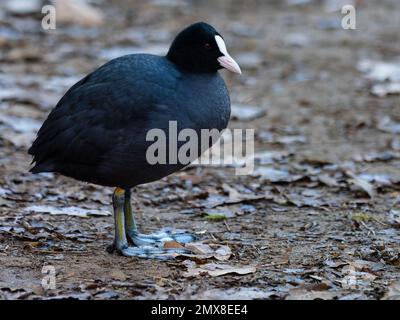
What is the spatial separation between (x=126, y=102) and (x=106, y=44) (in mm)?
6603

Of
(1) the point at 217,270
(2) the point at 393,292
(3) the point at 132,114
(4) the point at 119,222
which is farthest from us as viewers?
(4) the point at 119,222

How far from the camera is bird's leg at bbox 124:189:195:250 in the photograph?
18.5 feet

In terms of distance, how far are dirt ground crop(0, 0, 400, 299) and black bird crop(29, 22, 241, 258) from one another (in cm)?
51

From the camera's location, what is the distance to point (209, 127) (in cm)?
538

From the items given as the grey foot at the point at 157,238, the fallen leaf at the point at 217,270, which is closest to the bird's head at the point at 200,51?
the grey foot at the point at 157,238

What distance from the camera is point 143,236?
225 inches

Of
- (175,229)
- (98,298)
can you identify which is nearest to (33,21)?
(175,229)

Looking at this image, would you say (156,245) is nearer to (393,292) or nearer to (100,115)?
(100,115)

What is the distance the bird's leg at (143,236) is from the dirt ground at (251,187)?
0.17 m

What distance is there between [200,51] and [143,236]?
129 centimetres

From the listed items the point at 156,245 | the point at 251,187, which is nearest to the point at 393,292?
the point at 156,245

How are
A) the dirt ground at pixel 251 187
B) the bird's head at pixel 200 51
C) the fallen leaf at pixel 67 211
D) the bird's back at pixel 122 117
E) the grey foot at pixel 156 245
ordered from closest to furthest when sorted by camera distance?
the dirt ground at pixel 251 187 < the bird's back at pixel 122 117 < the grey foot at pixel 156 245 < the bird's head at pixel 200 51 < the fallen leaf at pixel 67 211

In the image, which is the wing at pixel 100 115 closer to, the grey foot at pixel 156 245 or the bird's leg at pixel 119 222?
the bird's leg at pixel 119 222

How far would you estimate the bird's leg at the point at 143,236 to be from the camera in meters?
5.63
